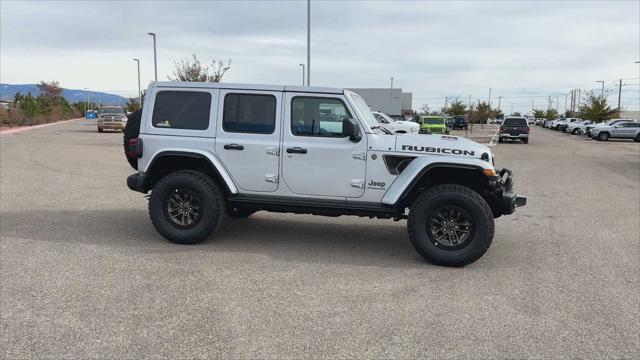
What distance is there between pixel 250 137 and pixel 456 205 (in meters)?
2.48

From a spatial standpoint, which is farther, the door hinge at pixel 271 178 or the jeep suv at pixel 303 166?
the door hinge at pixel 271 178

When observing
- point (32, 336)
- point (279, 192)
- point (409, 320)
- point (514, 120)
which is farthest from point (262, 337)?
point (514, 120)

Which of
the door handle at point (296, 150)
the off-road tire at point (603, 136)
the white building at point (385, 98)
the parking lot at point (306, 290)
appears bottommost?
the parking lot at point (306, 290)

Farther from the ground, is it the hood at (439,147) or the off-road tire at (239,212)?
the hood at (439,147)

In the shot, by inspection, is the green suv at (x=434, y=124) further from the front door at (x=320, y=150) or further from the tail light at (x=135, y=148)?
the tail light at (x=135, y=148)

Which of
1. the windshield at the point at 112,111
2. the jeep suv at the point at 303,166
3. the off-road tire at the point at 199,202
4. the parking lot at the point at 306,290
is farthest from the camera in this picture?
the windshield at the point at 112,111

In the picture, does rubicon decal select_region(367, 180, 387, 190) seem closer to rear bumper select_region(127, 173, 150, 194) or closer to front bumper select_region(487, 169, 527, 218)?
front bumper select_region(487, 169, 527, 218)

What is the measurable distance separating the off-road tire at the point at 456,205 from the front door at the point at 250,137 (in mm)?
1701

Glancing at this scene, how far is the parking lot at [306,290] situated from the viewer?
150 inches

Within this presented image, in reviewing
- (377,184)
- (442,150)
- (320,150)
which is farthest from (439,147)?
(320,150)

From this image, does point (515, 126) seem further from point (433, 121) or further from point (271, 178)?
point (271, 178)

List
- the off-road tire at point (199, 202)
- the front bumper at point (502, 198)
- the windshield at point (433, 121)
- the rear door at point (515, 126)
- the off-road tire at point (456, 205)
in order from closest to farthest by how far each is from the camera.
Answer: the off-road tire at point (456, 205) < the front bumper at point (502, 198) < the off-road tire at point (199, 202) < the rear door at point (515, 126) < the windshield at point (433, 121)

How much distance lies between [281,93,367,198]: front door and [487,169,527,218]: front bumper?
4.93ft

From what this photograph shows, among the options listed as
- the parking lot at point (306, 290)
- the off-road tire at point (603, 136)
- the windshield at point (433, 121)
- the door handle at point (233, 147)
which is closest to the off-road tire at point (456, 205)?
the parking lot at point (306, 290)
